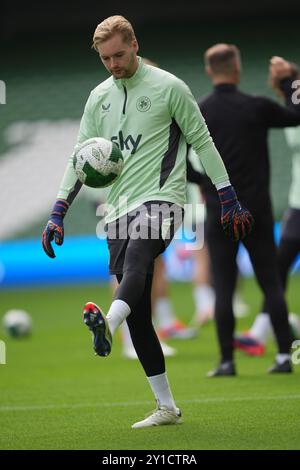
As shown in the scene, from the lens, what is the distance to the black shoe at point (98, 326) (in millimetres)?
5141

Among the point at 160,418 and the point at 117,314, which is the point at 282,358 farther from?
the point at 117,314

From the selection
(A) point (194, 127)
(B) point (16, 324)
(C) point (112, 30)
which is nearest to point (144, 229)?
(A) point (194, 127)

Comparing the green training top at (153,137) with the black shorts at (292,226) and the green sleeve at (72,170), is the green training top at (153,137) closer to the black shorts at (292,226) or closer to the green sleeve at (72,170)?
the green sleeve at (72,170)

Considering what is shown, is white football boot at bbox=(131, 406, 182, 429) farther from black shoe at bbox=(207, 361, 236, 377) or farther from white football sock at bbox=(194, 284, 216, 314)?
white football sock at bbox=(194, 284, 216, 314)

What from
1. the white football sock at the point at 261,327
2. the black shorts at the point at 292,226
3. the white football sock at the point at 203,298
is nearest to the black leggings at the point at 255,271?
Answer: the black shorts at the point at 292,226

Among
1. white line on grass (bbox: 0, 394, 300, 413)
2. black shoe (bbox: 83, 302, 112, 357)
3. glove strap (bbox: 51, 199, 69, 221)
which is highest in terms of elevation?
glove strap (bbox: 51, 199, 69, 221)

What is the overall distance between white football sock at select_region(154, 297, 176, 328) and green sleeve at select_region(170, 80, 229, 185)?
5.18 m

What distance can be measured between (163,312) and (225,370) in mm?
2768

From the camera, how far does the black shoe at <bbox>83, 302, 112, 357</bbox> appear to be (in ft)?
16.9

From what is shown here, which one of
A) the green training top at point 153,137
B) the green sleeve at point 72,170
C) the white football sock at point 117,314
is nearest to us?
the white football sock at point 117,314

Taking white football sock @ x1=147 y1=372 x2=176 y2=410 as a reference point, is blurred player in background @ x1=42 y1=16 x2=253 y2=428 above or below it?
above

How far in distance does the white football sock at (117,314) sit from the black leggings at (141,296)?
0.13 feet

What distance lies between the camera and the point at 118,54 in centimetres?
581

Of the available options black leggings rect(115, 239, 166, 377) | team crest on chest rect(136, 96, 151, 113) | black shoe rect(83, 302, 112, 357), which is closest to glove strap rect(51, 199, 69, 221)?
black leggings rect(115, 239, 166, 377)
